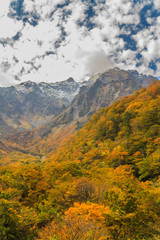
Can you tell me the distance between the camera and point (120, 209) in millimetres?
15758

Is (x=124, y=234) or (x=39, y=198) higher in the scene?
(x=124, y=234)

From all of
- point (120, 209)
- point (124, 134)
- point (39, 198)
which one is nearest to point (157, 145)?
point (124, 134)

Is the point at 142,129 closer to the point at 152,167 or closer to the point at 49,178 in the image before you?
the point at 152,167

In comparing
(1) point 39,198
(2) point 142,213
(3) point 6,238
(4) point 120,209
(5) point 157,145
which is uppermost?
(5) point 157,145

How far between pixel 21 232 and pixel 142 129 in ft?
155

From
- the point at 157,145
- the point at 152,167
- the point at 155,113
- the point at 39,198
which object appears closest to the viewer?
the point at 39,198

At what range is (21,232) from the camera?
1733 cm

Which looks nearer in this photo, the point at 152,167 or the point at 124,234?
the point at 124,234

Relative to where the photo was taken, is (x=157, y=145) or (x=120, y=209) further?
(x=157, y=145)

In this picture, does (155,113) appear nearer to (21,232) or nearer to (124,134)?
(124,134)

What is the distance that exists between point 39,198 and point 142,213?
765 inches

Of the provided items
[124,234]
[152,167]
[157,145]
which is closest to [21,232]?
[124,234]

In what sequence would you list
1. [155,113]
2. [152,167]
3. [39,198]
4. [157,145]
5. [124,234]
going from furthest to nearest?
[155,113] < [157,145] < [152,167] < [39,198] < [124,234]

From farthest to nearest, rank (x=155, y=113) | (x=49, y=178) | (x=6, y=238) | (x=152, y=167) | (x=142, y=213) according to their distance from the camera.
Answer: (x=155, y=113) → (x=49, y=178) → (x=152, y=167) → (x=142, y=213) → (x=6, y=238)
